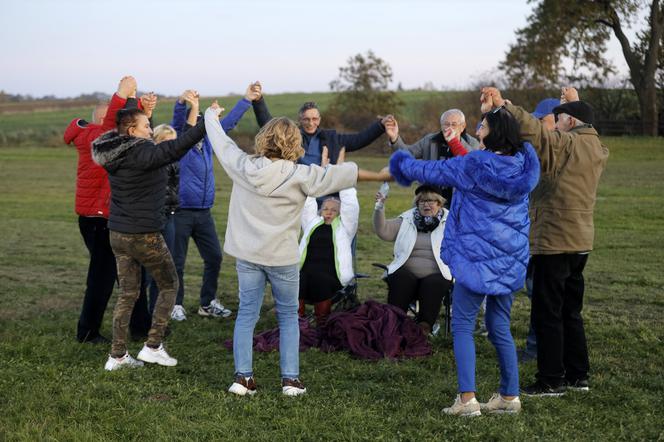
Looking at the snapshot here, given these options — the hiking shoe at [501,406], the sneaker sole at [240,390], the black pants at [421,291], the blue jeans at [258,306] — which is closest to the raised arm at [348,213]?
the black pants at [421,291]

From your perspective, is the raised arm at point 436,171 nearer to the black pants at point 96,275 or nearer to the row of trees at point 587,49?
the black pants at point 96,275

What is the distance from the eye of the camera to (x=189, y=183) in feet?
25.2

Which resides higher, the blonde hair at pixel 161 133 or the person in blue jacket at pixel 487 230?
the blonde hair at pixel 161 133

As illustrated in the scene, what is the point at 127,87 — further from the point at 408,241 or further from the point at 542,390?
the point at 542,390

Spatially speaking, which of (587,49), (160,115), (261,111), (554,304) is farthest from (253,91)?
(160,115)

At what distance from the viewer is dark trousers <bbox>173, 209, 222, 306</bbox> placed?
772 centimetres

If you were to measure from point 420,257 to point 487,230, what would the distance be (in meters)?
2.67

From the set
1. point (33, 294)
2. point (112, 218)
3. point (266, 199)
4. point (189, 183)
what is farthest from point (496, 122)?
point (33, 294)

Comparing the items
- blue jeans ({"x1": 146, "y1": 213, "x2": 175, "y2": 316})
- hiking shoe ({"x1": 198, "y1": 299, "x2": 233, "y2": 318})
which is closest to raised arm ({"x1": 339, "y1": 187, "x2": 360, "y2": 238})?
hiking shoe ({"x1": 198, "y1": 299, "x2": 233, "y2": 318})

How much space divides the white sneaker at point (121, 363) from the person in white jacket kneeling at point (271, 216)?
105 centimetres

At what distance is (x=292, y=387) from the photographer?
526cm

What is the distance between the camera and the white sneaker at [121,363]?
5.77 metres

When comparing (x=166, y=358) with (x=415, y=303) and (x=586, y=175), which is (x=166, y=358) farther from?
(x=586, y=175)

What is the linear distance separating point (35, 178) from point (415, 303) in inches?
864
